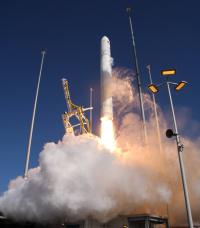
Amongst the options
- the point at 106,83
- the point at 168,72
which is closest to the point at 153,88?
the point at 168,72

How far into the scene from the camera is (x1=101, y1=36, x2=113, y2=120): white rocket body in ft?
132

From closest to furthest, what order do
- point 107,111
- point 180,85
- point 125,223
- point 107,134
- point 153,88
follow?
point 180,85, point 153,88, point 125,223, point 107,111, point 107,134

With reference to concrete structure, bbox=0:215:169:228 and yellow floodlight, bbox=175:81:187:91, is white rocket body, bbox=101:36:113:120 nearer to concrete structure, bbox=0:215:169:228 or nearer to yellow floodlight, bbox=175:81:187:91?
concrete structure, bbox=0:215:169:228

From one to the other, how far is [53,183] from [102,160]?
6864 millimetres

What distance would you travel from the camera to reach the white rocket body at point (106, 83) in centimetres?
4012

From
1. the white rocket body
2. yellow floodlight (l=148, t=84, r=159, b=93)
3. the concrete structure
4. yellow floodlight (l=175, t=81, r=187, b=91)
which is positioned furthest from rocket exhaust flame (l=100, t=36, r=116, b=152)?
yellow floodlight (l=175, t=81, r=187, b=91)

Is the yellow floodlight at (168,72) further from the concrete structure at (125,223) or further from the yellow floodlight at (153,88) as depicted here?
the concrete structure at (125,223)

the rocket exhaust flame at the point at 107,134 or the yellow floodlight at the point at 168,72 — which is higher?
the rocket exhaust flame at the point at 107,134

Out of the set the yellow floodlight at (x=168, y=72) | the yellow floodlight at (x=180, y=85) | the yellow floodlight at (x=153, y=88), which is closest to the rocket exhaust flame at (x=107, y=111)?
the yellow floodlight at (x=153, y=88)

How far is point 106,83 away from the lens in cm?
4175

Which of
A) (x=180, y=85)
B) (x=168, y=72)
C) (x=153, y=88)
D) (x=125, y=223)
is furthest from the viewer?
(x=125, y=223)

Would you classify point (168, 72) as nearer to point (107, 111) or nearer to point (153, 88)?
point (153, 88)

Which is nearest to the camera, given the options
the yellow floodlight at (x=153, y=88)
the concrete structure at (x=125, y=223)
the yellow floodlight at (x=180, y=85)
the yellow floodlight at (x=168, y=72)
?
the yellow floodlight at (x=180, y=85)

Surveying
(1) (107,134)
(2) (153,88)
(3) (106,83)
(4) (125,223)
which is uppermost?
(3) (106,83)
